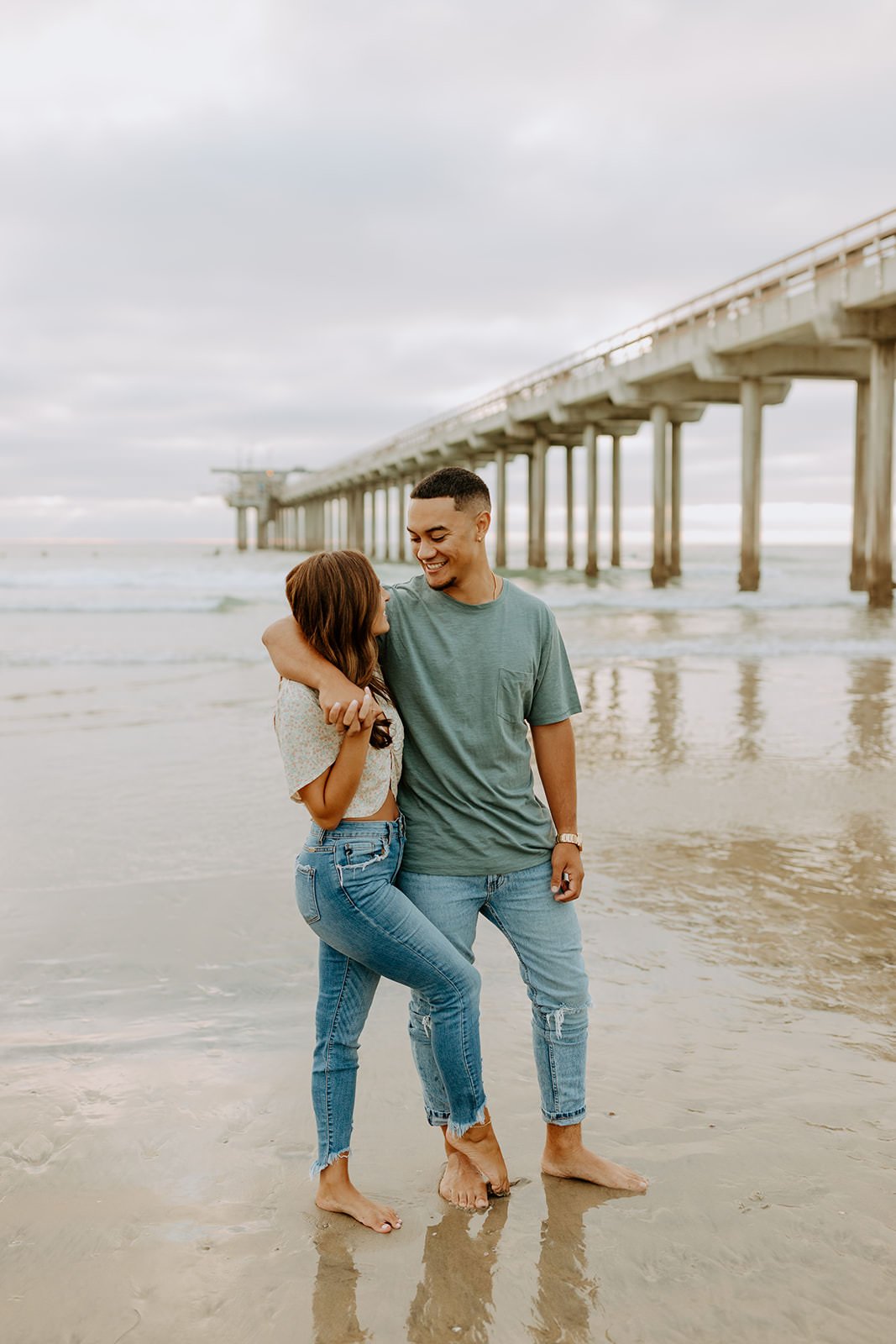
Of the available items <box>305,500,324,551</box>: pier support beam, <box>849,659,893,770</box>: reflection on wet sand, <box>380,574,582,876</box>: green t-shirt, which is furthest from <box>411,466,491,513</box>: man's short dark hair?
<box>305,500,324,551</box>: pier support beam

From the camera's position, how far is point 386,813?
226 centimetres

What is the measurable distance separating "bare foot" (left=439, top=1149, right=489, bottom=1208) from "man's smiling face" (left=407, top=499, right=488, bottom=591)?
3.71 ft

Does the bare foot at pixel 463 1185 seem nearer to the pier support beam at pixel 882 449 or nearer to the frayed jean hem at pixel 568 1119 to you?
the frayed jean hem at pixel 568 1119

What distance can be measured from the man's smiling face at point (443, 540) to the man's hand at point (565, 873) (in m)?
0.60

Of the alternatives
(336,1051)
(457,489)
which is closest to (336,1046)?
(336,1051)

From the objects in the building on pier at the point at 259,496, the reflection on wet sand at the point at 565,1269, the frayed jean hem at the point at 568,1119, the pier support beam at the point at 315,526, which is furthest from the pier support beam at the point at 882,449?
the building on pier at the point at 259,496

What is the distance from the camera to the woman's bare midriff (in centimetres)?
221

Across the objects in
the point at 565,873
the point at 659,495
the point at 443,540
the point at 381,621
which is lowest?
the point at 565,873

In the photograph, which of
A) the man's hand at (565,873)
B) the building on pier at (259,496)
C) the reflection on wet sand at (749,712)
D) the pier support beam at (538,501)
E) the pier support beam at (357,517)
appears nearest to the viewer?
the man's hand at (565,873)

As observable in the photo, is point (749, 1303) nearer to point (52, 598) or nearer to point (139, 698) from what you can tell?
point (139, 698)

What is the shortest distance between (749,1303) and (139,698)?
27.8 ft

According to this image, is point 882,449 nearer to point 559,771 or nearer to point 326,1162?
point 559,771

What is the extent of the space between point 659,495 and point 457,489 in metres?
26.8

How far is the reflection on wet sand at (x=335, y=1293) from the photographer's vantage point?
6.14ft
